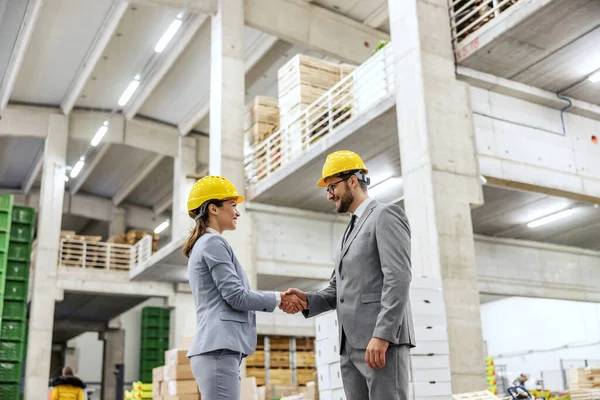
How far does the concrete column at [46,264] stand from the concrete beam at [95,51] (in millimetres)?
1149

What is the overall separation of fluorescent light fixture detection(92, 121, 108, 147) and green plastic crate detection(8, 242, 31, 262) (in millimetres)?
5986

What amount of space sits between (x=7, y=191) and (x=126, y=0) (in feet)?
57.2

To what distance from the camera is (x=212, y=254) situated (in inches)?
131

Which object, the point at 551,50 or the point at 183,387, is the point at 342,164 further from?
the point at 183,387

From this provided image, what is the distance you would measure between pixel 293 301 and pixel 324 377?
463cm

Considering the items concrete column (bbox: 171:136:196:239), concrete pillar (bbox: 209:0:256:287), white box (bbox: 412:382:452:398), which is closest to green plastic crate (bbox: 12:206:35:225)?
concrete column (bbox: 171:136:196:239)

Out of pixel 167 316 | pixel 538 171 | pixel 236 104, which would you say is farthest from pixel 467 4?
pixel 167 316

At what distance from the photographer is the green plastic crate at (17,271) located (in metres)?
17.8

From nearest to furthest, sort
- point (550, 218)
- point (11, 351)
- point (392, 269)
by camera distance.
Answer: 1. point (392, 269)
2. point (550, 218)
3. point (11, 351)

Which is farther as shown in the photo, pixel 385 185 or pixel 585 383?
pixel 385 185

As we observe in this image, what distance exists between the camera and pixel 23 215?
720 inches

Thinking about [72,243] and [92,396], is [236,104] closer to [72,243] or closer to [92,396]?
[72,243]

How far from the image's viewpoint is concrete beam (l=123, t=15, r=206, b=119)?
18.3m

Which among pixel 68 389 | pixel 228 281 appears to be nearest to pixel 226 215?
pixel 228 281
